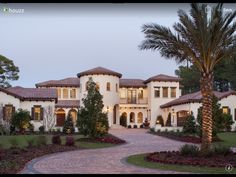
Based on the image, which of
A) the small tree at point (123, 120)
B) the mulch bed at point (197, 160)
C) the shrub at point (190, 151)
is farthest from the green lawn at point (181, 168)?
the small tree at point (123, 120)

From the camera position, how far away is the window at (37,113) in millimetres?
37000

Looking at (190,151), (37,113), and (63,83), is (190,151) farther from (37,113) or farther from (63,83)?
(63,83)

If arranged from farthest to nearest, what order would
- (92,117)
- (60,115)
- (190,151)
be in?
(60,115), (92,117), (190,151)

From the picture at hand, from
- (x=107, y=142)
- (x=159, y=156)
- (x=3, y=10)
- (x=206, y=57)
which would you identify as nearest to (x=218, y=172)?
(x=159, y=156)

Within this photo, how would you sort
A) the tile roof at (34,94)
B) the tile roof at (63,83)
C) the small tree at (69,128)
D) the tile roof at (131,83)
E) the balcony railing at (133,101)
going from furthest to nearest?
the balcony railing at (133,101) < the tile roof at (131,83) < the tile roof at (63,83) < the tile roof at (34,94) < the small tree at (69,128)

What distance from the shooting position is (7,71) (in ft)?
156

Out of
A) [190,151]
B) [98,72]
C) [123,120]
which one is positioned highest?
[98,72]

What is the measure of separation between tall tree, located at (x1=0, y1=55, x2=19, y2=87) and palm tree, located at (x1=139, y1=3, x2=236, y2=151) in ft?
109

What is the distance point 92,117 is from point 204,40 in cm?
1294

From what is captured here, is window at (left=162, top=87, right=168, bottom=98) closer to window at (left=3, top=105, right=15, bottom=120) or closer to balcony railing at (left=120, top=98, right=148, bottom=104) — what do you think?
balcony railing at (left=120, top=98, right=148, bottom=104)

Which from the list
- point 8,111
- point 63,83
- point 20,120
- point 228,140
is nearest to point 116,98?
point 63,83

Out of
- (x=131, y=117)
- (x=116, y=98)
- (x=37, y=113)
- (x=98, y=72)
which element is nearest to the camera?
(x=37, y=113)

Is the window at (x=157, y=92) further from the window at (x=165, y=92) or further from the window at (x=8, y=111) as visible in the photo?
the window at (x=8, y=111)

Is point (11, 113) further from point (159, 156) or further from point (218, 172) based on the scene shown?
point (218, 172)
